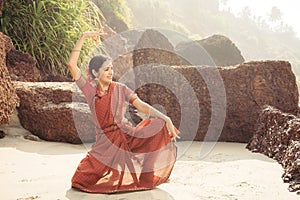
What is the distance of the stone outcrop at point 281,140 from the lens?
2771 mm

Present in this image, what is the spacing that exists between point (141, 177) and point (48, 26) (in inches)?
183

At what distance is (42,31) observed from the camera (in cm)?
635

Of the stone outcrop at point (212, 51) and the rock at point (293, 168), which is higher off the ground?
the stone outcrop at point (212, 51)

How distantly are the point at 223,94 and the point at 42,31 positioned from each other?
3471 mm

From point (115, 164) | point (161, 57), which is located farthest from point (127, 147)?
point (161, 57)

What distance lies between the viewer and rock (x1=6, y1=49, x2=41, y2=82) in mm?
5145

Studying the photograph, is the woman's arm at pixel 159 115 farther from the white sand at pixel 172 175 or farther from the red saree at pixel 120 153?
the white sand at pixel 172 175

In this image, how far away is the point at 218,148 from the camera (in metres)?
4.45

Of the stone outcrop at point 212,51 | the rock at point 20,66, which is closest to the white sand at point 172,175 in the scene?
the rock at point 20,66

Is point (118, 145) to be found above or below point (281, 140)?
above

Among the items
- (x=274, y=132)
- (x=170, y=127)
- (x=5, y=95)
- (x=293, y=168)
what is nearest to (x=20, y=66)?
(x=5, y=95)

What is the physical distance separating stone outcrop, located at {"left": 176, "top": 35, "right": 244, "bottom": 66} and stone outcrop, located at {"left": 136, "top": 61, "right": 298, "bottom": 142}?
4.50m

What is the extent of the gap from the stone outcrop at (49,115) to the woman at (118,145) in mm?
1748

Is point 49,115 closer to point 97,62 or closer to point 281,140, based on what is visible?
point 97,62
